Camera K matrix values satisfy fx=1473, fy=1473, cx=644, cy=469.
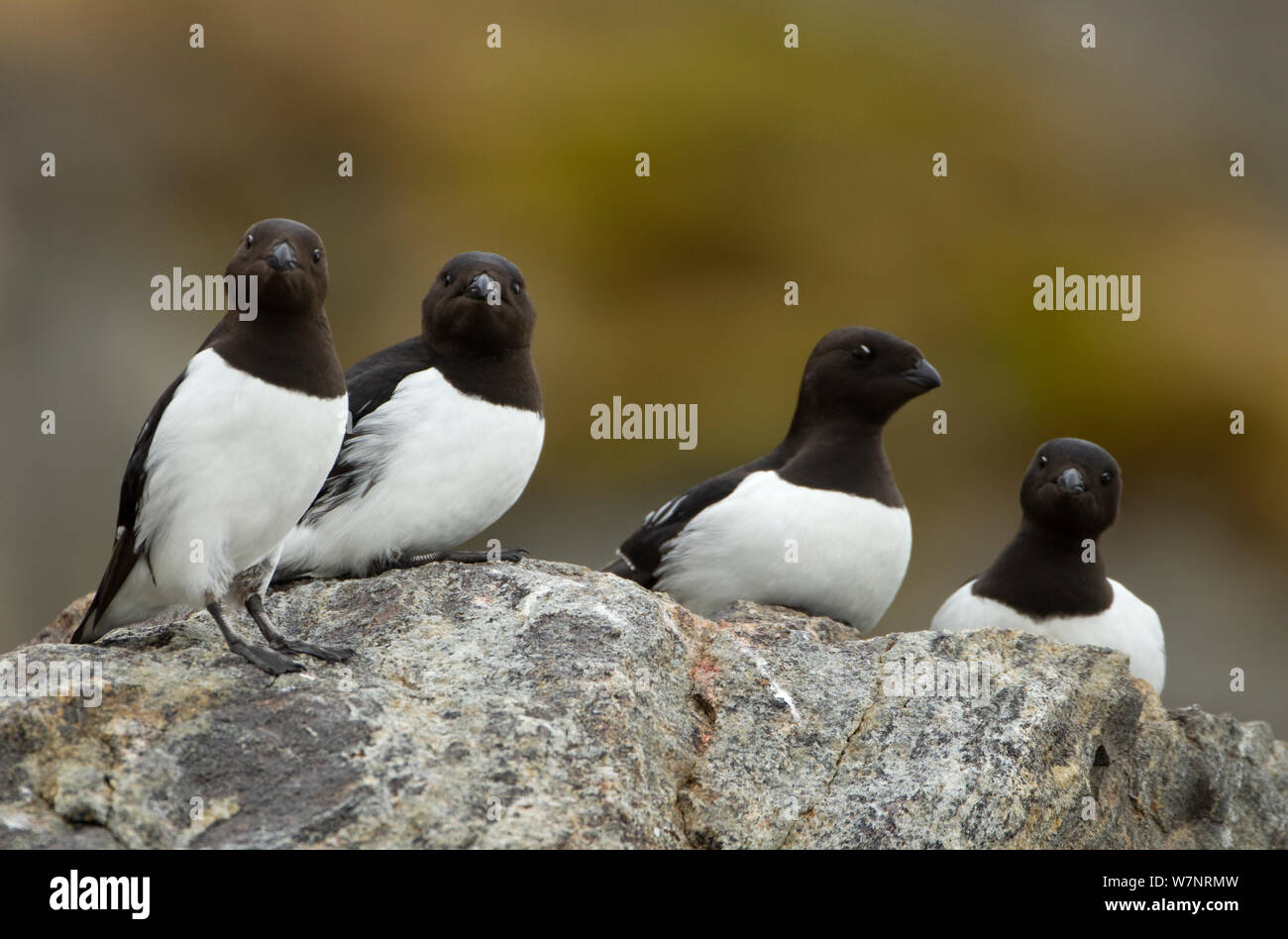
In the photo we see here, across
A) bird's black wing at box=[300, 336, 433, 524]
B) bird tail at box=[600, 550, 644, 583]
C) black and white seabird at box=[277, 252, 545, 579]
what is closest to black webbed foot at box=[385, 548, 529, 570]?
black and white seabird at box=[277, 252, 545, 579]

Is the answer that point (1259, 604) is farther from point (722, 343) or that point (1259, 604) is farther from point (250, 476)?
point (250, 476)

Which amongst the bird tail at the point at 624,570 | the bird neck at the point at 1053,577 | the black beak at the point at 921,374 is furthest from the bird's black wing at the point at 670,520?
the bird neck at the point at 1053,577

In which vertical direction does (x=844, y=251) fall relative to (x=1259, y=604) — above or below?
above

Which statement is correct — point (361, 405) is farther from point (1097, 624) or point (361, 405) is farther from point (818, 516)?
point (1097, 624)

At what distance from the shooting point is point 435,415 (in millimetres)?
6258

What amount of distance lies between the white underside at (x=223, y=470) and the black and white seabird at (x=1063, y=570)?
345cm

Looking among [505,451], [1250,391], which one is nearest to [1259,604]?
[1250,391]

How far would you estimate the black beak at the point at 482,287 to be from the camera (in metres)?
6.23

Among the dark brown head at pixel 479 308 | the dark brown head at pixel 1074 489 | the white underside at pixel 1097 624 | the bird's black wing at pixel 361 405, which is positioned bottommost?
the white underside at pixel 1097 624

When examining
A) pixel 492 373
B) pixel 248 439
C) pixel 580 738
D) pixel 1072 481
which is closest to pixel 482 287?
pixel 492 373

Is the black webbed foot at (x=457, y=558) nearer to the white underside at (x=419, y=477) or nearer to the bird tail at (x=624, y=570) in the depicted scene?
the white underside at (x=419, y=477)

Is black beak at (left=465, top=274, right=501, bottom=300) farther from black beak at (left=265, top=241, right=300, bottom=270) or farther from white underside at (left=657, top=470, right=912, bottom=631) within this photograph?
white underside at (left=657, top=470, right=912, bottom=631)

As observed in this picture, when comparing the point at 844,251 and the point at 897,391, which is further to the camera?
the point at 844,251

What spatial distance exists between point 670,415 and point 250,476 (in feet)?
31.1
